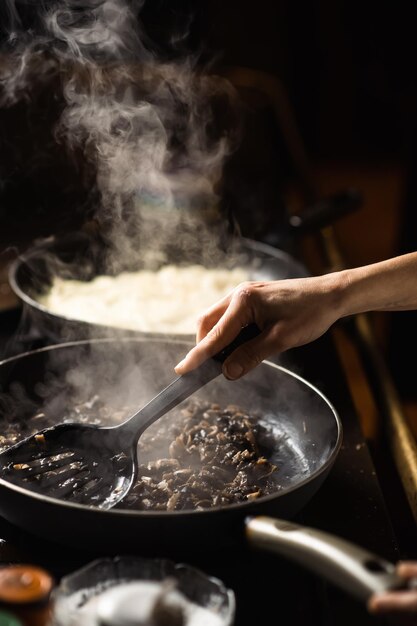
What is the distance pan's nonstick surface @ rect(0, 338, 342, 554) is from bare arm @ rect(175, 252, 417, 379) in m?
0.21

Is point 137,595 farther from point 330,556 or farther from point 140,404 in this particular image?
point 140,404

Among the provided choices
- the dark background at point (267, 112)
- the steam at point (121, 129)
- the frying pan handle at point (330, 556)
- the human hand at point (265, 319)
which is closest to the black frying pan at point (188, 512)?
the frying pan handle at point (330, 556)

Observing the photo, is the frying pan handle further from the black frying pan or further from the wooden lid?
the wooden lid

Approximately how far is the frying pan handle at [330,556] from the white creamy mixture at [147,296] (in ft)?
3.57

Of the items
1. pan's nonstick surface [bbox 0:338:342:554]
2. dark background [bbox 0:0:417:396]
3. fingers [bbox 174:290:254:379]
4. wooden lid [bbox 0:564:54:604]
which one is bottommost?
dark background [bbox 0:0:417:396]

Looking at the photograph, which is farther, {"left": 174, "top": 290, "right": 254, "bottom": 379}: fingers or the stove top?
{"left": 174, "top": 290, "right": 254, "bottom": 379}: fingers

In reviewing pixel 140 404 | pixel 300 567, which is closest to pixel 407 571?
pixel 300 567

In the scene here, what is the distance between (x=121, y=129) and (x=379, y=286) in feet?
5.19

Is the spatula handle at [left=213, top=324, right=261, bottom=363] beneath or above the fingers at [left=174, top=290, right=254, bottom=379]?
beneath

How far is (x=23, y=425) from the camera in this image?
176 cm

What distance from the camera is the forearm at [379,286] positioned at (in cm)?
171

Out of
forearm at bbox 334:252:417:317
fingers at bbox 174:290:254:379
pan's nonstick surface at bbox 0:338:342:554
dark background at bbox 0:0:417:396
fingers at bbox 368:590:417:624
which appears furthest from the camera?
dark background at bbox 0:0:417:396

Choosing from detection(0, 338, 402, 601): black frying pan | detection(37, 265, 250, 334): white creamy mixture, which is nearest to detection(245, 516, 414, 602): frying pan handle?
detection(0, 338, 402, 601): black frying pan

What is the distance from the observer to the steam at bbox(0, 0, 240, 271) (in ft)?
9.50
